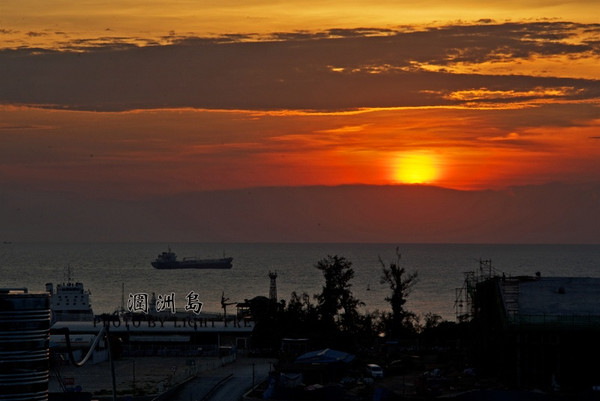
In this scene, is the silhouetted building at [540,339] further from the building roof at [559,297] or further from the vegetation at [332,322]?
the vegetation at [332,322]

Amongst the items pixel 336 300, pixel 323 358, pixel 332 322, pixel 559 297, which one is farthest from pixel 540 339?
pixel 336 300

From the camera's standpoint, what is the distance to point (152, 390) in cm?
8962

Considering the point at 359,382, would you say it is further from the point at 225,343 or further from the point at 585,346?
the point at 225,343

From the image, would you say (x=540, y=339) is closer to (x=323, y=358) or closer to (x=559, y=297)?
(x=559, y=297)

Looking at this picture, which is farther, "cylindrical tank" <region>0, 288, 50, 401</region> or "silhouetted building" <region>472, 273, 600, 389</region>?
"silhouetted building" <region>472, 273, 600, 389</region>

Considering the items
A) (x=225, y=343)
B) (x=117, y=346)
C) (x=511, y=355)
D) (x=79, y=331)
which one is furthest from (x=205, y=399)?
(x=79, y=331)

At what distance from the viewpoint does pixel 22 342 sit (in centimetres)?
5831

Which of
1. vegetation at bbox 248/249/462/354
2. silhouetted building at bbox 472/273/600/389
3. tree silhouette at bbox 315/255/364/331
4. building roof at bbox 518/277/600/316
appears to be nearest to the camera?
silhouetted building at bbox 472/273/600/389

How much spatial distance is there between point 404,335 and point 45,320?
222ft

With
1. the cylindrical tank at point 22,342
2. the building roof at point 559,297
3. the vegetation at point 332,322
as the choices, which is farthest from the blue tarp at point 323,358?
the cylindrical tank at point 22,342

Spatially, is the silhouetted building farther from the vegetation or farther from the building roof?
the vegetation

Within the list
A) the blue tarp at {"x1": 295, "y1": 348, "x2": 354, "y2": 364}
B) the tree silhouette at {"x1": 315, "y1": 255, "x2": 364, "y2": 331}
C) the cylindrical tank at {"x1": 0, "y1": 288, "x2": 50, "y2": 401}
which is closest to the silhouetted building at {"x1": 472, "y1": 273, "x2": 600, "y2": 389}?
the blue tarp at {"x1": 295, "y1": 348, "x2": 354, "y2": 364}

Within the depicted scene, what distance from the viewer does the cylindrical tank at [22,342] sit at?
57.9 m

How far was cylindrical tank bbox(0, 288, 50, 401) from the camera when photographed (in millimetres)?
57875
